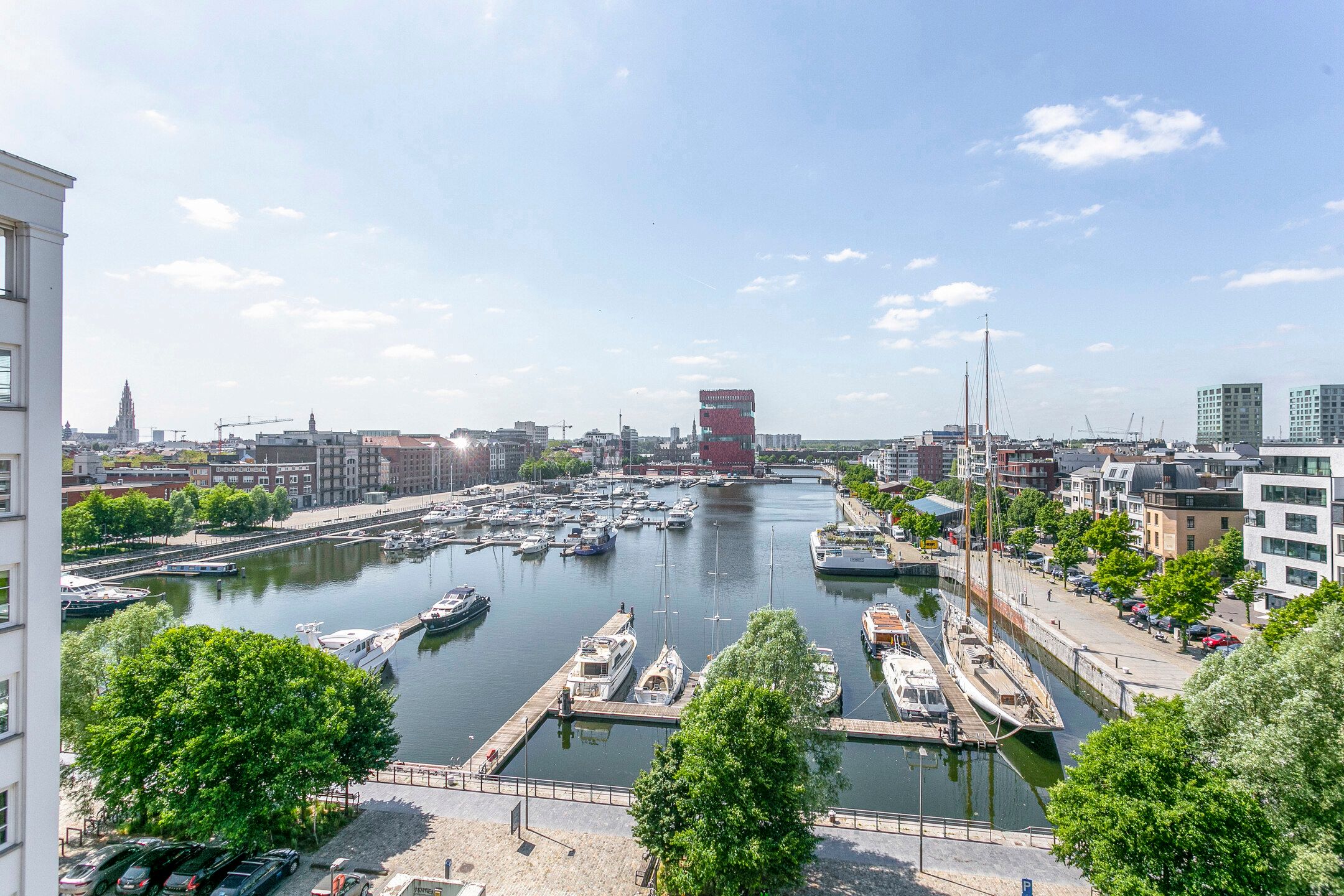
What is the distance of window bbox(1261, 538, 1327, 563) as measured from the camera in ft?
100

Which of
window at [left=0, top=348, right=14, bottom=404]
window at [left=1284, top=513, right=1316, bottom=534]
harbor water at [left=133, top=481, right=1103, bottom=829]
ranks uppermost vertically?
window at [left=0, top=348, right=14, bottom=404]

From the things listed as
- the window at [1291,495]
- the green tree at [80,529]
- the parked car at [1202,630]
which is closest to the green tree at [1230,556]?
the window at [1291,495]

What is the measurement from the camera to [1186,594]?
28.2 m

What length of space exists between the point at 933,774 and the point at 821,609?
2167cm

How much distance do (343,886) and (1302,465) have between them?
4116 centimetres

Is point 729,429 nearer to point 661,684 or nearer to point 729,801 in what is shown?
point 661,684

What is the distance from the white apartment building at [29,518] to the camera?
7625mm

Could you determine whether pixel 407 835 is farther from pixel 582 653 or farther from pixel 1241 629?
pixel 1241 629

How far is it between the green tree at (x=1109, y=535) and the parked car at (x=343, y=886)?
42.1 meters

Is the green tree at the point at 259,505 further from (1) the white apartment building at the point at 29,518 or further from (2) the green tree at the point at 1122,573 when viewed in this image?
(2) the green tree at the point at 1122,573

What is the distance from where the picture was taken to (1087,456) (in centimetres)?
8612

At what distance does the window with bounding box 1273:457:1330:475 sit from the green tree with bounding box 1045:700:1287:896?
89.4 feet

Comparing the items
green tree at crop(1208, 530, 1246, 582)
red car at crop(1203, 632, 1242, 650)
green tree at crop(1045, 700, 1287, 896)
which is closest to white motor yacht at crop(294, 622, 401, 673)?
green tree at crop(1045, 700, 1287, 896)

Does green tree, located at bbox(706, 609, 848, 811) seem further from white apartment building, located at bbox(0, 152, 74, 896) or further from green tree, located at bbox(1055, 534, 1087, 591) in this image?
green tree, located at bbox(1055, 534, 1087, 591)
